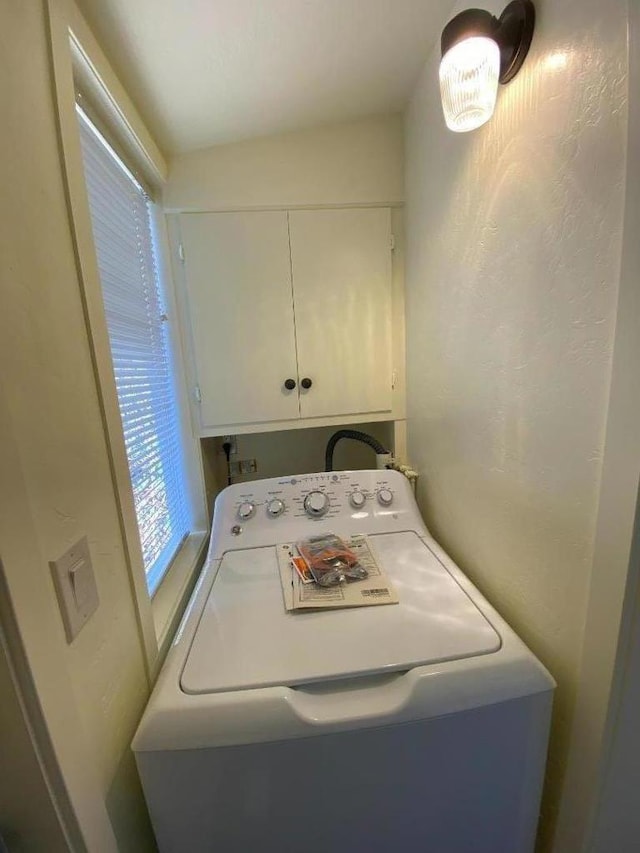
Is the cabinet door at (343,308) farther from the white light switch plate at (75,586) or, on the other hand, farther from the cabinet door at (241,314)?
the white light switch plate at (75,586)

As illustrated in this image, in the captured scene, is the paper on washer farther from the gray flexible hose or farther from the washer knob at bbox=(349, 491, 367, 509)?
the gray flexible hose

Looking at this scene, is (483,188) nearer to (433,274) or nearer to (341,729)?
(433,274)

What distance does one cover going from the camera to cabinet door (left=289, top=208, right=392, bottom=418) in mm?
1324

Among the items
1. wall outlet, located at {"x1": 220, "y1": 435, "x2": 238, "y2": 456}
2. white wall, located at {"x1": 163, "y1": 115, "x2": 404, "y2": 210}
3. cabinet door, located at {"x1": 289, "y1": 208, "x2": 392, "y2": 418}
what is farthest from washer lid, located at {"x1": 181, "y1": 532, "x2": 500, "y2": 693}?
white wall, located at {"x1": 163, "y1": 115, "x2": 404, "y2": 210}

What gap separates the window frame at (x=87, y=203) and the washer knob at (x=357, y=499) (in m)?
0.60

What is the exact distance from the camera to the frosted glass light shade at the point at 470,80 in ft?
2.12

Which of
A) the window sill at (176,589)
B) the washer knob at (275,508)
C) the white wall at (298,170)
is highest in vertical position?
the white wall at (298,170)

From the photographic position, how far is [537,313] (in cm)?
69

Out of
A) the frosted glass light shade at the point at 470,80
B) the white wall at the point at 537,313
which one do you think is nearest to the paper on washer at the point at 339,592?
the white wall at the point at 537,313

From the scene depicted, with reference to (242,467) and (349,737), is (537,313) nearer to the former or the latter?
(349,737)

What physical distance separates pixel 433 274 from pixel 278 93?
0.70 meters

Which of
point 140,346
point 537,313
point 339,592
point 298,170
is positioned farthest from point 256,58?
point 339,592

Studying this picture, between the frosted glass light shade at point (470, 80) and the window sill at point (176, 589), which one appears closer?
the frosted glass light shade at point (470, 80)

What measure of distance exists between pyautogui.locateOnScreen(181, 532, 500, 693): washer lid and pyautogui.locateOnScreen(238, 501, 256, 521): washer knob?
249mm
